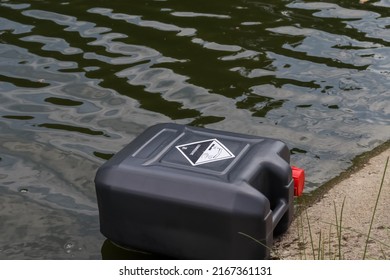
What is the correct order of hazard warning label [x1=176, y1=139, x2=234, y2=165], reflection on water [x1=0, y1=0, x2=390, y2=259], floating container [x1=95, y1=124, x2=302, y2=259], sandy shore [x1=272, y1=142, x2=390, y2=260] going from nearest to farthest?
floating container [x1=95, y1=124, x2=302, y2=259] < hazard warning label [x1=176, y1=139, x2=234, y2=165] < sandy shore [x1=272, y1=142, x2=390, y2=260] < reflection on water [x1=0, y1=0, x2=390, y2=259]

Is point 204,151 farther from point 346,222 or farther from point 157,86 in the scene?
point 157,86

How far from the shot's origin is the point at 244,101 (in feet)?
17.8

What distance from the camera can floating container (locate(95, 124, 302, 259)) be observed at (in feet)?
11.4

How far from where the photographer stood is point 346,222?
409 cm

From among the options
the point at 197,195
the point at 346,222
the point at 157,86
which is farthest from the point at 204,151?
the point at 157,86

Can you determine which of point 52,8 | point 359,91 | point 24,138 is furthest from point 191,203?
point 52,8

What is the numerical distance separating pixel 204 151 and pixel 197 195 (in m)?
0.30

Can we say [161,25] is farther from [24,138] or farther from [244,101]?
[24,138]

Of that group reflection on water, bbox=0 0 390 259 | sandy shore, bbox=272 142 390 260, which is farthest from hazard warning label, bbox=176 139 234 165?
reflection on water, bbox=0 0 390 259

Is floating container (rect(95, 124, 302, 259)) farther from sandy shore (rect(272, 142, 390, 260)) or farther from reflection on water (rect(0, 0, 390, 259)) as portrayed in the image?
reflection on water (rect(0, 0, 390, 259))

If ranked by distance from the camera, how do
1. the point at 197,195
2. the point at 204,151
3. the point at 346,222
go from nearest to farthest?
the point at 197,195
the point at 204,151
the point at 346,222

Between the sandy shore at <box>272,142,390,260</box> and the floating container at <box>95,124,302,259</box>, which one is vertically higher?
the floating container at <box>95,124,302,259</box>

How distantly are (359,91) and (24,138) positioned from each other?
87.6 inches

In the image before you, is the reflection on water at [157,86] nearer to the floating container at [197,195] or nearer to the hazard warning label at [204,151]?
the floating container at [197,195]
